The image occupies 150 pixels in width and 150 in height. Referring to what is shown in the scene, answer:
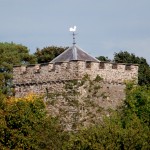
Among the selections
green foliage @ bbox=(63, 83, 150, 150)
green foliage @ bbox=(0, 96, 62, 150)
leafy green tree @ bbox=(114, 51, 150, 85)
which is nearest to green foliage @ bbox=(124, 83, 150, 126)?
green foliage @ bbox=(63, 83, 150, 150)

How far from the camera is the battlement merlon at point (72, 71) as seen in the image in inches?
2158

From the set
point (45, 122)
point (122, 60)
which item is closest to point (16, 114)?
point (45, 122)

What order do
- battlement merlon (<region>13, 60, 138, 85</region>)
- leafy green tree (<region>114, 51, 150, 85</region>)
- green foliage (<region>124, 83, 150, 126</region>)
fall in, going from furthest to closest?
leafy green tree (<region>114, 51, 150, 85</region>), green foliage (<region>124, 83, 150, 126</region>), battlement merlon (<region>13, 60, 138, 85</region>)

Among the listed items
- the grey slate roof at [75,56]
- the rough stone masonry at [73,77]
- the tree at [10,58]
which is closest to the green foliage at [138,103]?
the rough stone masonry at [73,77]

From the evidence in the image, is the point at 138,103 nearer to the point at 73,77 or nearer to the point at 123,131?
the point at 123,131

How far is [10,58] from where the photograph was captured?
264 feet

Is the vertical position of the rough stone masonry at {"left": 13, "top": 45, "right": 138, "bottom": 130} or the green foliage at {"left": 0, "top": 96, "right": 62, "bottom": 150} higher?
the rough stone masonry at {"left": 13, "top": 45, "right": 138, "bottom": 130}

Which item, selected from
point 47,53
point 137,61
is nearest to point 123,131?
point 137,61

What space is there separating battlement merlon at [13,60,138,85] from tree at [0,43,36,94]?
19.0m

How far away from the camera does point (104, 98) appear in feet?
182

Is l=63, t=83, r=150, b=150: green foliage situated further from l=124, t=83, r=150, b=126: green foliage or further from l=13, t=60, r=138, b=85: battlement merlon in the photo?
l=13, t=60, r=138, b=85: battlement merlon

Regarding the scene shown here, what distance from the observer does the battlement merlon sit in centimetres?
5481

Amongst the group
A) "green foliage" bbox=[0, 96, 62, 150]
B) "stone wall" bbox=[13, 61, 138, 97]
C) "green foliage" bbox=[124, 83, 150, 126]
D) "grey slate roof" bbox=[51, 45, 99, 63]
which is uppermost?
"grey slate roof" bbox=[51, 45, 99, 63]

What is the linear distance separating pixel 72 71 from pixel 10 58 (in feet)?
86.1
